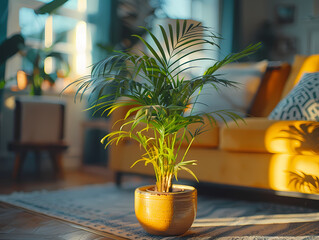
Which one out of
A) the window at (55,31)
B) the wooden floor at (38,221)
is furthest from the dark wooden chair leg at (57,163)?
the window at (55,31)

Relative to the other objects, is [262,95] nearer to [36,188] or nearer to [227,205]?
[227,205]

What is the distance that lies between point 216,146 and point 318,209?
26.4 inches

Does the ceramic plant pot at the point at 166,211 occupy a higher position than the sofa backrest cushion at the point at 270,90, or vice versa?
the sofa backrest cushion at the point at 270,90

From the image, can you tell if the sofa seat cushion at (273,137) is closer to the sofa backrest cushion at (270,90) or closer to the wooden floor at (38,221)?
the wooden floor at (38,221)

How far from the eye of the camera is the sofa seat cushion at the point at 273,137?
194 cm

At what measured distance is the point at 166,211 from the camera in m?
1.53

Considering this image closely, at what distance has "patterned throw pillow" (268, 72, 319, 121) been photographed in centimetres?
213

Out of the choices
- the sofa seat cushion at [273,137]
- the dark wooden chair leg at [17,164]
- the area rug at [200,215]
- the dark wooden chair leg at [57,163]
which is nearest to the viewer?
the area rug at [200,215]

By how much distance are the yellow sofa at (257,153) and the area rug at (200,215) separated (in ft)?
0.52

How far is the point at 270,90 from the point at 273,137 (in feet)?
2.92

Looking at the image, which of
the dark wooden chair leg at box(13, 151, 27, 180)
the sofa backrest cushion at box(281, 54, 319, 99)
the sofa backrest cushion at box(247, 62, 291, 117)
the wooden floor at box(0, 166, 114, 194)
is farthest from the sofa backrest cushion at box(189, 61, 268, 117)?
the dark wooden chair leg at box(13, 151, 27, 180)

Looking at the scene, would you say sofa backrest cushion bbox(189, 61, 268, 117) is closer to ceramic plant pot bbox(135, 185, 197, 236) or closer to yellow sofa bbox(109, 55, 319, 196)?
yellow sofa bbox(109, 55, 319, 196)

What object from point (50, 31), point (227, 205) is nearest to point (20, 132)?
point (50, 31)

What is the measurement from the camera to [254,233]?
1.65 m
